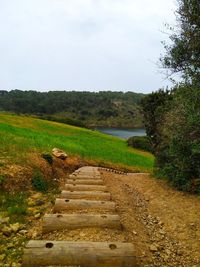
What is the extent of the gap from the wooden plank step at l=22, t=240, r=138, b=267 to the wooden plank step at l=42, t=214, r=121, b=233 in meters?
1.15

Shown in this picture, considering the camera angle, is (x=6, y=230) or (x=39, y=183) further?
(x=39, y=183)

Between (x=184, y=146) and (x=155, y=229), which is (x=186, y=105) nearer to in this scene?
(x=184, y=146)

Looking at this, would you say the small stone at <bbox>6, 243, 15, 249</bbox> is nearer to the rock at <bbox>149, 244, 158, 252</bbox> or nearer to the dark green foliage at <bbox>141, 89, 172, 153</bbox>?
the rock at <bbox>149, 244, 158, 252</bbox>

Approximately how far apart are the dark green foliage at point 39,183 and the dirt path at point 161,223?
2.18 metres

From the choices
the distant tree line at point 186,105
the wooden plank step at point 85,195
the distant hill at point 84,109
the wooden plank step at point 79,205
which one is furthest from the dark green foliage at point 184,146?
the distant hill at point 84,109

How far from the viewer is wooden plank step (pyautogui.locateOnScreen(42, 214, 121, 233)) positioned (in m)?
5.95

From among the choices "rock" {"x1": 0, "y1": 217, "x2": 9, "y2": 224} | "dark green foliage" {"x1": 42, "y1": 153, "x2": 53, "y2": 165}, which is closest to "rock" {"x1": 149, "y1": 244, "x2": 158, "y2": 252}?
"rock" {"x1": 0, "y1": 217, "x2": 9, "y2": 224}

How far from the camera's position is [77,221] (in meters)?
6.00

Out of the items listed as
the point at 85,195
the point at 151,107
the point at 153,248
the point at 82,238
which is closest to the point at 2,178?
the point at 85,195

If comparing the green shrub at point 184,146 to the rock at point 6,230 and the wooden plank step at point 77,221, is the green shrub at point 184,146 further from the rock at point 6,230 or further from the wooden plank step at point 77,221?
the rock at point 6,230

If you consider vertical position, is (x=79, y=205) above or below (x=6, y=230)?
above

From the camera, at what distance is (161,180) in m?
13.9

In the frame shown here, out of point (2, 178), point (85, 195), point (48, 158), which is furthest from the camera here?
point (48, 158)

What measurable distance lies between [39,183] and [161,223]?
443 centimetres
